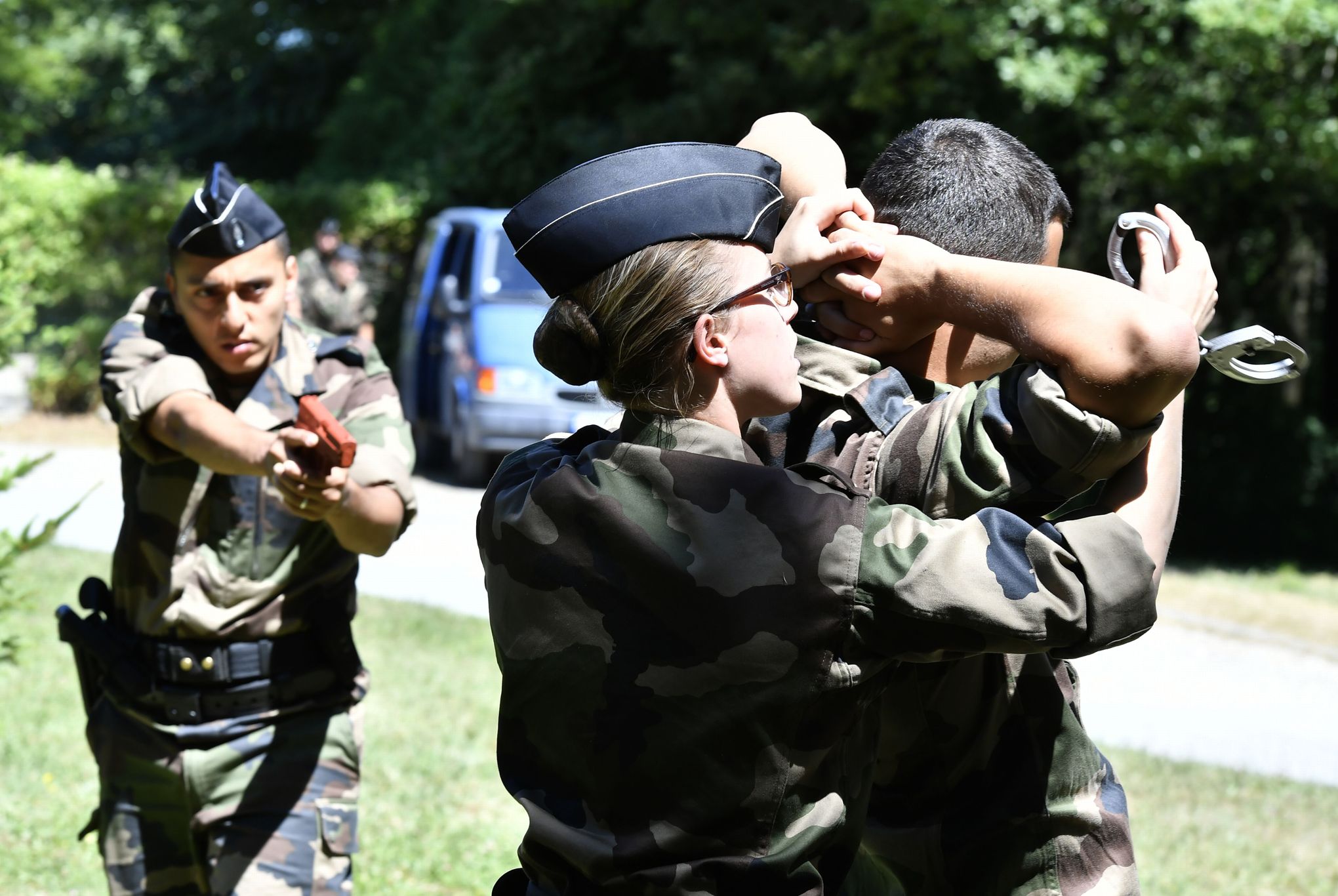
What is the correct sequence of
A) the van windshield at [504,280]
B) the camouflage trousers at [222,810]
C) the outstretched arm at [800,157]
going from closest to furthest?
the outstretched arm at [800,157] → the camouflage trousers at [222,810] → the van windshield at [504,280]

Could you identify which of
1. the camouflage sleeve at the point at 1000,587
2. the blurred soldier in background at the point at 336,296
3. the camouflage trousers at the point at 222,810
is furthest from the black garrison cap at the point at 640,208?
the blurred soldier in background at the point at 336,296

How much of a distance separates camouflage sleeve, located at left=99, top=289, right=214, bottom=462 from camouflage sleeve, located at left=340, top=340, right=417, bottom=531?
357 mm

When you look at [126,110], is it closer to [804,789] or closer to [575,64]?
[575,64]

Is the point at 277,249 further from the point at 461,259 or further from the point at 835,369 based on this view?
the point at 461,259

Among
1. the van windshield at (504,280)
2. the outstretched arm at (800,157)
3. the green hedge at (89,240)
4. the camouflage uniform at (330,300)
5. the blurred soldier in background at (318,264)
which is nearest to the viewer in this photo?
the outstretched arm at (800,157)

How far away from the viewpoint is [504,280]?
1255 cm

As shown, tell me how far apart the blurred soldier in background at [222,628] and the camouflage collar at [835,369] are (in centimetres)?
146

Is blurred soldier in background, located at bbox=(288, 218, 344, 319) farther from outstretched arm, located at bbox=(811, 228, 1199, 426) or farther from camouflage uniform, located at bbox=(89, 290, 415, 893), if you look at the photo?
outstretched arm, located at bbox=(811, 228, 1199, 426)

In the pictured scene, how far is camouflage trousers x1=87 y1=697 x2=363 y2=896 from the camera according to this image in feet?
10.9

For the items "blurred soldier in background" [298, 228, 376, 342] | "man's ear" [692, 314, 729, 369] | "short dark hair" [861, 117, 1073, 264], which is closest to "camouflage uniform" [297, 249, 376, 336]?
"blurred soldier in background" [298, 228, 376, 342]

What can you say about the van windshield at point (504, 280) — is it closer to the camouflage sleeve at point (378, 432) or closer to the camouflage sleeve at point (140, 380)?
the camouflage sleeve at point (378, 432)

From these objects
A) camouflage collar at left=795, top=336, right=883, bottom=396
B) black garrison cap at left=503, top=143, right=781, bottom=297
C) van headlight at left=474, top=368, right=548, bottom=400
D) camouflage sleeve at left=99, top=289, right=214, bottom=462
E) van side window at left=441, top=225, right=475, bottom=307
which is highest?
black garrison cap at left=503, top=143, right=781, bottom=297

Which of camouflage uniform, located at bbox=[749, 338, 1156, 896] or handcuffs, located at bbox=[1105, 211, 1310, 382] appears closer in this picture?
handcuffs, located at bbox=[1105, 211, 1310, 382]

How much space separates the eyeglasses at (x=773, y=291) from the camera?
182cm
